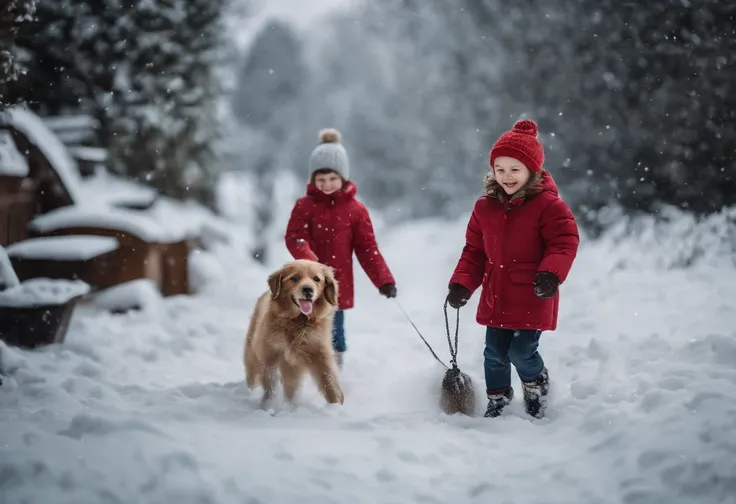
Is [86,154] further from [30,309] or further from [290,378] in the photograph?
[290,378]

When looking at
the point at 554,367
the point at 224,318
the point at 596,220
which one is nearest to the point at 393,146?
the point at 596,220

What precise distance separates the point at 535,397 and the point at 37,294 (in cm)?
400

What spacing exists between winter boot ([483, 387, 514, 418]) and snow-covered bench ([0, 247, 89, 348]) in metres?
3.61

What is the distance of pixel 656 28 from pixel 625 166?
1.98 m

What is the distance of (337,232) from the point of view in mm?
4934

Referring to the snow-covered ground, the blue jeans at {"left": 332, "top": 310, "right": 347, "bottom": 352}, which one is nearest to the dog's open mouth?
the snow-covered ground

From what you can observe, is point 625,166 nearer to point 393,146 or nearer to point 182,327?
point 182,327

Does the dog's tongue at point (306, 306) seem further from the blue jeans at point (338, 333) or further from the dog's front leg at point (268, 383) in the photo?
the blue jeans at point (338, 333)

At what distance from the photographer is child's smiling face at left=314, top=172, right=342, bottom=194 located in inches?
192

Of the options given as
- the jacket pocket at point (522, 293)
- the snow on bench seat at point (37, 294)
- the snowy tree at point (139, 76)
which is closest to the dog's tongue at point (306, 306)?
the jacket pocket at point (522, 293)

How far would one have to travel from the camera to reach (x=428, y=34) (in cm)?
1945

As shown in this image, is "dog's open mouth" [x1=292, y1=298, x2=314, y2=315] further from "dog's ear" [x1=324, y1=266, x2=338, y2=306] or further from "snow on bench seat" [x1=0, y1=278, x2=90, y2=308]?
"snow on bench seat" [x1=0, y1=278, x2=90, y2=308]

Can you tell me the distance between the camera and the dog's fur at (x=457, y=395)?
386 centimetres

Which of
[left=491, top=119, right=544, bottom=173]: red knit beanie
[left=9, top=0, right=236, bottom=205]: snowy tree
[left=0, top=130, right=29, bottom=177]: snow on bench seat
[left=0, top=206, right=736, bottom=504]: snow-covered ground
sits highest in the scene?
[left=9, top=0, right=236, bottom=205]: snowy tree
